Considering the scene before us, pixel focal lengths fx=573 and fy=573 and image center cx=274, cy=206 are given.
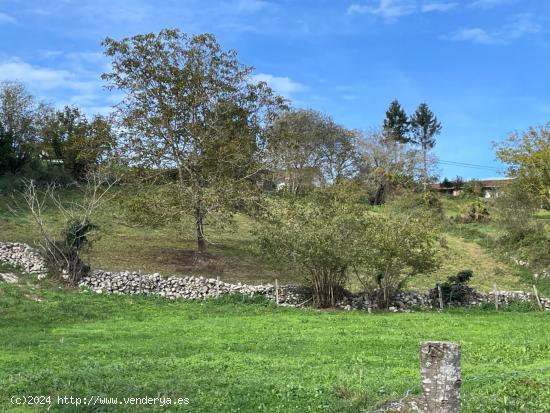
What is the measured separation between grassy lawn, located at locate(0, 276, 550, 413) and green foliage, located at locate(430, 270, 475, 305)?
1323 millimetres

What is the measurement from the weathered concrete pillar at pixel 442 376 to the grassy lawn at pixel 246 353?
6.00 feet

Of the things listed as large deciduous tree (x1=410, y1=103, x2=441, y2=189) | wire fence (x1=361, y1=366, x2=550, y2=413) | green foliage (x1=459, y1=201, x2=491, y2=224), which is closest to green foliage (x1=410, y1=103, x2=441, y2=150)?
large deciduous tree (x1=410, y1=103, x2=441, y2=189)

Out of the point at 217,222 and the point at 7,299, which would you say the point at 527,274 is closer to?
the point at 217,222

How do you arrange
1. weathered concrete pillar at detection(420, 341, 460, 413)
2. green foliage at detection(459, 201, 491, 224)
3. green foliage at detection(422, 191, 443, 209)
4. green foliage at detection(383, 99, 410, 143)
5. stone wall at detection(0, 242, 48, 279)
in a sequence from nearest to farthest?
1. weathered concrete pillar at detection(420, 341, 460, 413)
2. stone wall at detection(0, 242, 48, 279)
3. green foliage at detection(459, 201, 491, 224)
4. green foliage at detection(422, 191, 443, 209)
5. green foliage at detection(383, 99, 410, 143)

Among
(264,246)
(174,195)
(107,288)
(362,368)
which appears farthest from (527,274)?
(362,368)

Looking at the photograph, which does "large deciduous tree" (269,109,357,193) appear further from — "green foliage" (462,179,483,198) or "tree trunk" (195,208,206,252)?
"tree trunk" (195,208,206,252)

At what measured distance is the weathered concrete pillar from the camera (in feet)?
14.8

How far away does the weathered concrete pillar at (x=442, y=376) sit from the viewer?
4.52m

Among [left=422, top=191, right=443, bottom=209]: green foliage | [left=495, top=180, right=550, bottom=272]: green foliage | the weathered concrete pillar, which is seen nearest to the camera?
the weathered concrete pillar

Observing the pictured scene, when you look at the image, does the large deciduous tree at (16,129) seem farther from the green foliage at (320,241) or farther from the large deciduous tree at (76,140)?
the green foliage at (320,241)

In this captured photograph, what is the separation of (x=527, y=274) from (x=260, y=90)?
17.8 meters

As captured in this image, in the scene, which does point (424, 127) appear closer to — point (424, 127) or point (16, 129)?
point (424, 127)

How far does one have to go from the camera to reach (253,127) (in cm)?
3061

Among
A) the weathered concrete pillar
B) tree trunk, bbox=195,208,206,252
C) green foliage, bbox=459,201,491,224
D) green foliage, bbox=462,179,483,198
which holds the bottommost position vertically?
the weathered concrete pillar
